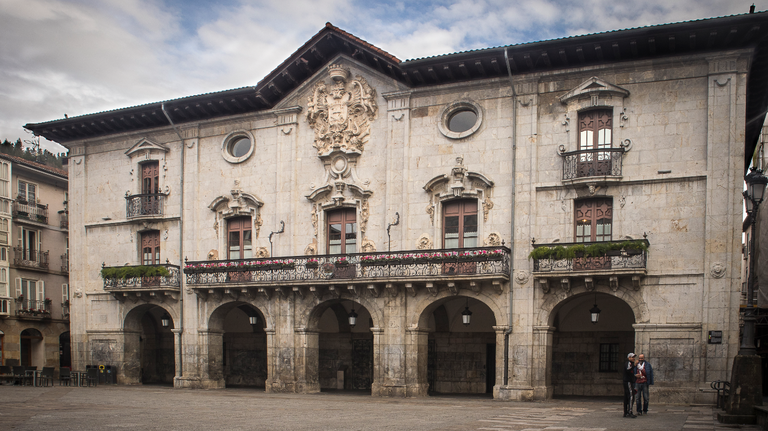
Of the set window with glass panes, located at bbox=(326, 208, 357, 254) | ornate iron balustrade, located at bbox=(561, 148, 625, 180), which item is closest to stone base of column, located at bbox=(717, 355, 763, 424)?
ornate iron balustrade, located at bbox=(561, 148, 625, 180)

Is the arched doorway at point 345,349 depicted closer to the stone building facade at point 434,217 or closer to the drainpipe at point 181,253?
the stone building facade at point 434,217

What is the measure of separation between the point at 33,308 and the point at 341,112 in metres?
22.1

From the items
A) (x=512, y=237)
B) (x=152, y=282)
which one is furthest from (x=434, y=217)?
(x=152, y=282)

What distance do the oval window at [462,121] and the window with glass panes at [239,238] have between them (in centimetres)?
970

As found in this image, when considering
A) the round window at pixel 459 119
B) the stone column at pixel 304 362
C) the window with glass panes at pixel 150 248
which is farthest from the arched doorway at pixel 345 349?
the round window at pixel 459 119

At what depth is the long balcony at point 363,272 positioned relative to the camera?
25266mm

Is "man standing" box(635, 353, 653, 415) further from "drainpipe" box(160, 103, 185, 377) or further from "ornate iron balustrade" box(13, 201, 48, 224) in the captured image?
"ornate iron balustrade" box(13, 201, 48, 224)

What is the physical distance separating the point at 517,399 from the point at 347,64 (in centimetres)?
1456

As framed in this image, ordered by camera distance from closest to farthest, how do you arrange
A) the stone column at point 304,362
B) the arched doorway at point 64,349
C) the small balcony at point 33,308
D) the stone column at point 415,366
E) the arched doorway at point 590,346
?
the stone column at point 415,366
the arched doorway at point 590,346
the stone column at point 304,362
the small balcony at point 33,308
the arched doorway at point 64,349

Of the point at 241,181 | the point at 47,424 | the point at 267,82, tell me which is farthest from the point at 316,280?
the point at 47,424

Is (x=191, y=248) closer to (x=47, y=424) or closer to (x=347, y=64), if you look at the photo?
(x=347, y=64)

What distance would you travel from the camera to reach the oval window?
27.3m

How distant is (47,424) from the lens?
15.6m

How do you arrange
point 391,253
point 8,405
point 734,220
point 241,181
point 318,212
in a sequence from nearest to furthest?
1. point 8,405
2. point 734,220
3. point 391,253
4. point 318,212
5. point 241,181
